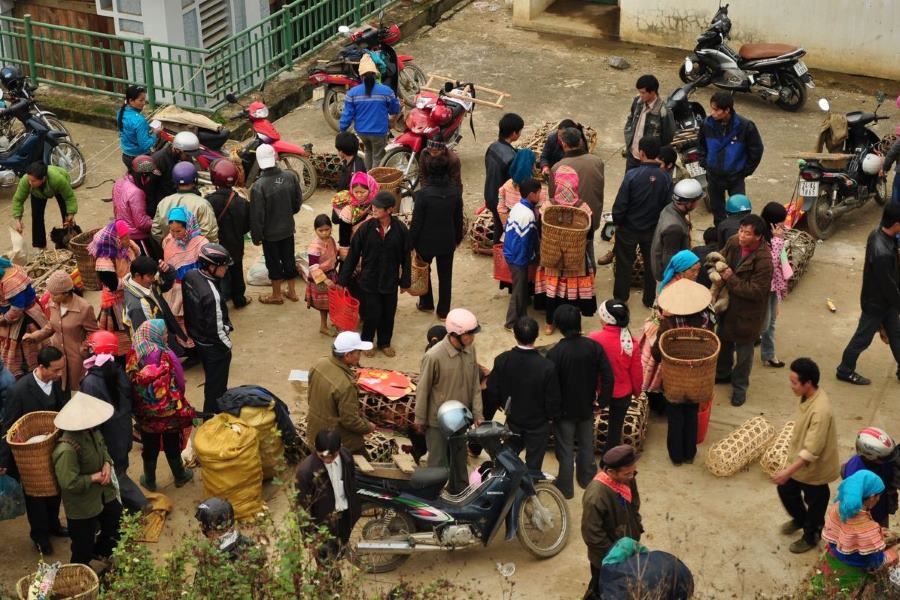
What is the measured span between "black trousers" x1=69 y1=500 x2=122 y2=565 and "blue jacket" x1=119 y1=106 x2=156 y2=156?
209 inches

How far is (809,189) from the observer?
12492 millimetres

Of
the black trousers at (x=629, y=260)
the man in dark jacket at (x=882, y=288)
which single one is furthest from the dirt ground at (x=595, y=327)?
the man in dark jacket at (x=882, y=288)

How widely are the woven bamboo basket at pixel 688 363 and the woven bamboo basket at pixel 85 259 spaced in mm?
5542

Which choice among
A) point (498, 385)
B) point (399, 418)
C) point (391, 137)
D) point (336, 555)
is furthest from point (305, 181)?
point (336, 555)

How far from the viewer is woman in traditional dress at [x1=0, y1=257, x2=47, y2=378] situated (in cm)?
972

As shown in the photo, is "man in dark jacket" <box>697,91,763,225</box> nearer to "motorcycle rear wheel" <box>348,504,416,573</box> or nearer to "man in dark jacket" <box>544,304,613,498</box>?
"man in dark jacket" <box>544,304,613,498</box>

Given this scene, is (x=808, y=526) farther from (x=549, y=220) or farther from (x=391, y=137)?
(x=391, y=137)

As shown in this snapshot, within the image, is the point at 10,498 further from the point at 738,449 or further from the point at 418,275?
the point at 738,449

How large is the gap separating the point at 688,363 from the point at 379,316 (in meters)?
2.97

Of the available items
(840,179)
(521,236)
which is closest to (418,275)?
(521,236)

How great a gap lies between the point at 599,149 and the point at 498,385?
6.71 metres

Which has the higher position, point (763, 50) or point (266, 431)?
point (763, 50)

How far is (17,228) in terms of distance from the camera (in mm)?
12516

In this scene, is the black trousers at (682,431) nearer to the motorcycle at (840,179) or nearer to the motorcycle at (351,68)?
the motorcycle at (840,179)
